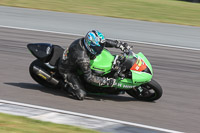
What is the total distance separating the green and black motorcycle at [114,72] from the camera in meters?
7.54

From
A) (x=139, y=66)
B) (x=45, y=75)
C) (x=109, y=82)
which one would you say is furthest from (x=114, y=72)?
(x=45, y=75)

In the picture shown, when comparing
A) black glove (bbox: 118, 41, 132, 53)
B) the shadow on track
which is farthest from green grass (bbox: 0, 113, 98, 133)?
black glove (bbox: 118, 41, 132, 53)

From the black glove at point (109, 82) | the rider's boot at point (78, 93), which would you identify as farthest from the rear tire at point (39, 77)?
the black glove at point (109, 82)

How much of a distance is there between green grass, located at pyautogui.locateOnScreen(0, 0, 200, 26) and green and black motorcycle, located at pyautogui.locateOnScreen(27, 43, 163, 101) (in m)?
10.1

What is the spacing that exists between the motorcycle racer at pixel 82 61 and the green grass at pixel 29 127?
1650 millimetres

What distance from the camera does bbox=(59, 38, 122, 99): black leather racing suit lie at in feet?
24.6

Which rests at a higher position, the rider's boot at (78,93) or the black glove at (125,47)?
the black glove at (125,47)

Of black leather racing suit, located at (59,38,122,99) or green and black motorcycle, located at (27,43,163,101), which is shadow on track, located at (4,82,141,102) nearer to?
green and black motorcycle, located at (27,43,163,101)

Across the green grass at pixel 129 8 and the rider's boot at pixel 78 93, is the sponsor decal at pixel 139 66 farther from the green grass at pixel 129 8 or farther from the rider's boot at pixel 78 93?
the green grass at pixel 129 8

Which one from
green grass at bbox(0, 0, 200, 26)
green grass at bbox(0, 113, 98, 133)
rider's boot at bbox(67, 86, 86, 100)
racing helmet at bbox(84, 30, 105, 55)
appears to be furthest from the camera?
green grass at bbox(0, 0, 200, 26)

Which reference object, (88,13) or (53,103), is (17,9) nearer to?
(88,13)

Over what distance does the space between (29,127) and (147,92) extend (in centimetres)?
287

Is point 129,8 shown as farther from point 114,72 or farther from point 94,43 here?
point 94,43

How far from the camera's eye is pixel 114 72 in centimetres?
773
